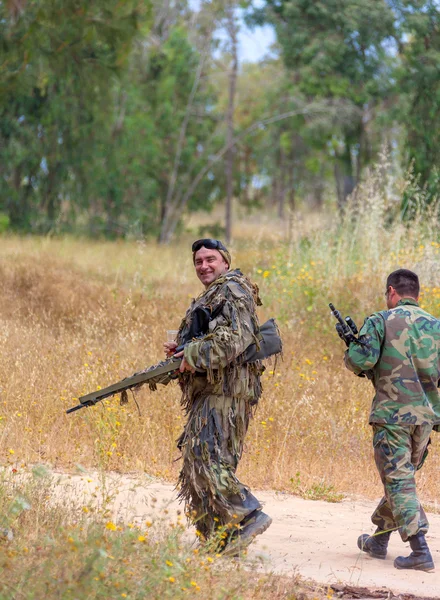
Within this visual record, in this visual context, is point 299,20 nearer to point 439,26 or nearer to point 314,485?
point 439,26

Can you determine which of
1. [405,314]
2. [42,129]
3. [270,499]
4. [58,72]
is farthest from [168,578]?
[42,129]

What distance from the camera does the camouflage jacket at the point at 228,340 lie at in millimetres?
4379

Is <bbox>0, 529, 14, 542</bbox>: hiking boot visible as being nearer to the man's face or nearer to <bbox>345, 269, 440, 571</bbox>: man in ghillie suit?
the man's face

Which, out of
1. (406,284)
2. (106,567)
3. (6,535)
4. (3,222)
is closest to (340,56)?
(3,222)

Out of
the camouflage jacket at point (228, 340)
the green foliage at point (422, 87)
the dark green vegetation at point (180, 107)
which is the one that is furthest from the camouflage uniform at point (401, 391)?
the green foliage at point (422, 87)

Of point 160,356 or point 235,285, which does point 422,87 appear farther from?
point 235,285

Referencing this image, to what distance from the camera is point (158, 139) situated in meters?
24.1

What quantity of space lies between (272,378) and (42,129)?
12.1 m

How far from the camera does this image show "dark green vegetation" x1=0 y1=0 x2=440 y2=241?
623 inches

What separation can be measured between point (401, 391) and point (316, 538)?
1217mm

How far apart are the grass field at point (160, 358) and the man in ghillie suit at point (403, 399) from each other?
1239 mm

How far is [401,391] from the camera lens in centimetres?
472

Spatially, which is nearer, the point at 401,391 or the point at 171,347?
the point at 171,347

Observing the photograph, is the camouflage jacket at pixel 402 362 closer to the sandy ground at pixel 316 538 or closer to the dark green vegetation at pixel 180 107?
the sandy ground at pixel 316 538
